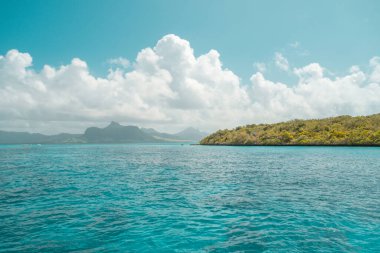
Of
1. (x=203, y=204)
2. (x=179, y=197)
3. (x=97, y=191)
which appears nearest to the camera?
(x=203, y=204)

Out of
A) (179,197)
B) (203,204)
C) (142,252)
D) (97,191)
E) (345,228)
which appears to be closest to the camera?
(142,252)

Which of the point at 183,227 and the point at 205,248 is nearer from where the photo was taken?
the point at 205,248

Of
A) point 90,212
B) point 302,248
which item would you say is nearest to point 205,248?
point 302,248

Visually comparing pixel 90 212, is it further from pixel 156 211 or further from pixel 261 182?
pixel 261 182

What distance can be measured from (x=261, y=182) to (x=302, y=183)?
655 centimetres

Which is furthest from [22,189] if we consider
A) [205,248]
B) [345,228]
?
[345,228]

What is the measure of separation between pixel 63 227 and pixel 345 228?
23445mm

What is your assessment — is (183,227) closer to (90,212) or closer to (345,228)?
(90,212)

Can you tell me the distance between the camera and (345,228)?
68.0 ft

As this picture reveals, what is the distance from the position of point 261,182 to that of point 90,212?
28845 mm

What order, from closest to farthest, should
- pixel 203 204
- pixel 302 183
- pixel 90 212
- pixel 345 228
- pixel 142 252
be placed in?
pixel 142 252
pixel 345 228
pixel 90 212
pixel 203 204
pixel 302 183

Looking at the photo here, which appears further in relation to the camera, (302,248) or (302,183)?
(302,183)

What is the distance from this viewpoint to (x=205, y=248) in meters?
17.2

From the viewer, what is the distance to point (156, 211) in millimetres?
26250
